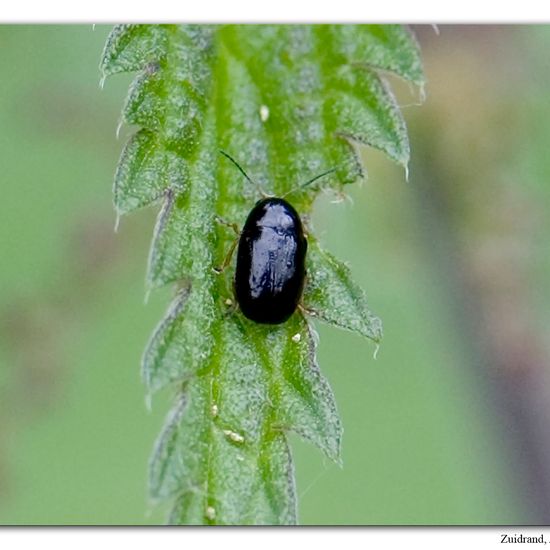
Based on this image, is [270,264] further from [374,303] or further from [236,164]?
[374,303]

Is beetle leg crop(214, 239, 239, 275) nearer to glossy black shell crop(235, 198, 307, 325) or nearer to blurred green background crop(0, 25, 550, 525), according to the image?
glossy black shell crop(235, 198, 307, 325)
